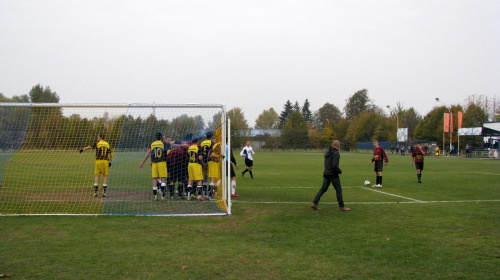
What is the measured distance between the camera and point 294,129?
84750mm

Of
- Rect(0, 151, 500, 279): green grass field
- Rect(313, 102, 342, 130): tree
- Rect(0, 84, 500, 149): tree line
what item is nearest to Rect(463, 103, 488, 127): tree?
Rect(0, 84, 500, 149): tree line

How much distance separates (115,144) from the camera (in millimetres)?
11945

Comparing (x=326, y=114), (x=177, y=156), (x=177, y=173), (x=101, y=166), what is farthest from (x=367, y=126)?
(x=101, y=166)

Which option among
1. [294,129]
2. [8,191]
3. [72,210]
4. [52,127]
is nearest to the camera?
[72,210]

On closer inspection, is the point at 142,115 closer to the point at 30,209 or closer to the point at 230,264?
the point at 30,209

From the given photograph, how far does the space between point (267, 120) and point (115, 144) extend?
117444 mm

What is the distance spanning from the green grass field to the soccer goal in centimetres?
120

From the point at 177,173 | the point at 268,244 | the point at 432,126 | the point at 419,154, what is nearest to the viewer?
the point at 268,244

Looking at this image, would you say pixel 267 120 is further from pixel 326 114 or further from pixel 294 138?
pixel 294 138

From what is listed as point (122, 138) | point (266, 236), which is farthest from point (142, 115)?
point (266, 236)

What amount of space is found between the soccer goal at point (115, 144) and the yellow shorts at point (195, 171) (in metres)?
0.52

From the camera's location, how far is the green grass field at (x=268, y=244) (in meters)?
5.18

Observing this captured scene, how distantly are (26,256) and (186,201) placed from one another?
19.1 feet

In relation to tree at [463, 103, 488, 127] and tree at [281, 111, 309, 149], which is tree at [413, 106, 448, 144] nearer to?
tree at [463, 103, 488, 127]
